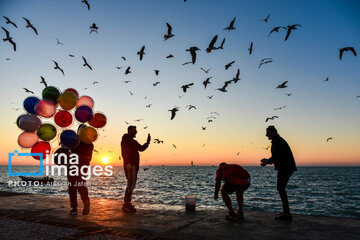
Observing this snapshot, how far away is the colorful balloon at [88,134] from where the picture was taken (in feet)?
20.2

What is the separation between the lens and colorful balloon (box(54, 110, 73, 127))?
6754mm

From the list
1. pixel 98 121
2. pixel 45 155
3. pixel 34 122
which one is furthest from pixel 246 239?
pixel 34 122

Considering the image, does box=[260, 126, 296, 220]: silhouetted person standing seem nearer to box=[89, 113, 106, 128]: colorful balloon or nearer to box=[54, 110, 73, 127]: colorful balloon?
box=[89, 113, 106, 128]: colorful balloon

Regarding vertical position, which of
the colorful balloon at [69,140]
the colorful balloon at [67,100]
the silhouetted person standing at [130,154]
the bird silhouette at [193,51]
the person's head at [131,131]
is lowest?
the silhouetted person standing at [130,154]

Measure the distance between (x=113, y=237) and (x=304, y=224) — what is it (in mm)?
3408

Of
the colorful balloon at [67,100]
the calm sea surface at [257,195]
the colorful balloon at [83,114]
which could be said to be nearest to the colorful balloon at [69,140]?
the colorful balloon at [83,114]

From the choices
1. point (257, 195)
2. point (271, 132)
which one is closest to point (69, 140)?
point (271, 132)

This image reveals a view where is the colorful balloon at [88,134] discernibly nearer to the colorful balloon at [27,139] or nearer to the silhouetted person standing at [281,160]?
the colorful balloon at [27,139]

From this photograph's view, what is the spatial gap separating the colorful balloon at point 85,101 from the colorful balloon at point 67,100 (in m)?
0.32

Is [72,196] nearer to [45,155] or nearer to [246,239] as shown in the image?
[45,155]

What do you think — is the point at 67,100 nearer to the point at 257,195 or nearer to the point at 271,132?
the point at 271,132

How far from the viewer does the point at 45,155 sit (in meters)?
6.63

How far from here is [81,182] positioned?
18.6ft

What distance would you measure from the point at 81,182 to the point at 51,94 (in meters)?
2.61
